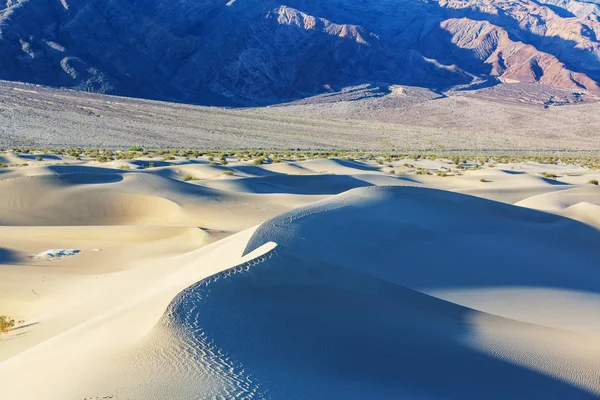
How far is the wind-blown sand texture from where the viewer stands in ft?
19.4

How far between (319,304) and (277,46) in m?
133

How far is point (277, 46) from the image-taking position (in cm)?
13712

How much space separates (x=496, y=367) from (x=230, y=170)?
2433 cm

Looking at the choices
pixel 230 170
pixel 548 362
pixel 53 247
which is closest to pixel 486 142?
pixel 230 170

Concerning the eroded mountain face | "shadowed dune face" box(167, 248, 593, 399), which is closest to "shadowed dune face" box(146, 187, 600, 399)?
"shadowed dune face" box(167, 248, 593, 399)

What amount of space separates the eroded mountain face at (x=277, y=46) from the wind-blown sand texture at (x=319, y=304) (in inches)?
3528

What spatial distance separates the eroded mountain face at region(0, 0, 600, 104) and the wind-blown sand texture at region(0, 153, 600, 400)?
89620mm

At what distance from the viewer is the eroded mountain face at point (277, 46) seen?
103125 millimetres

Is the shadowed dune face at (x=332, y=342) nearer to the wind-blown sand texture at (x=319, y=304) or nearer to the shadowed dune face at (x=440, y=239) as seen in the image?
the wind-blown sand texture at (x=319, y=304)

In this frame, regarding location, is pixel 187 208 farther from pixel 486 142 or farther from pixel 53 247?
pixel 486 142

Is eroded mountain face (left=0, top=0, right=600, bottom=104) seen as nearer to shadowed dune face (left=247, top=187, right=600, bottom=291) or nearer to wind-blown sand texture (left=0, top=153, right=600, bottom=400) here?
wind-blown sand texture (left=0, top=153, right=600, bottom=400)

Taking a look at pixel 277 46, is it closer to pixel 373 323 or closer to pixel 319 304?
pixel 319 304

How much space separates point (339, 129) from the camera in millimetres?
81250

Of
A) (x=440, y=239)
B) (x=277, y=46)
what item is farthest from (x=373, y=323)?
(x=277, y=46)
